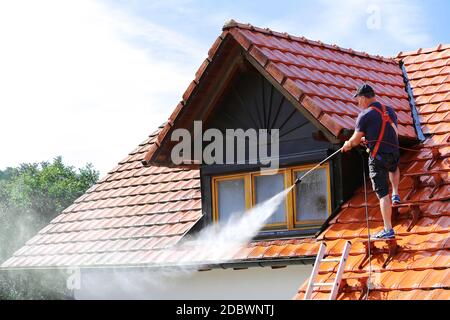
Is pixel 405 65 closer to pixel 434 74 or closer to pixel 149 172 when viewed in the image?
pixel 434 74

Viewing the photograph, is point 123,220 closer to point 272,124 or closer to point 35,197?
point 272,124

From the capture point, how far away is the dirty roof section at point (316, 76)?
12023mm

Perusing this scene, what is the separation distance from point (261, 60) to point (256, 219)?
2.02m

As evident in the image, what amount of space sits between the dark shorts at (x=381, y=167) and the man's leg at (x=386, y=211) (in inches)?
7.8

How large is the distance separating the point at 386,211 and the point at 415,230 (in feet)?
1.28

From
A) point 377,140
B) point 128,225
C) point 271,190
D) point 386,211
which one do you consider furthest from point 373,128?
point 128,225

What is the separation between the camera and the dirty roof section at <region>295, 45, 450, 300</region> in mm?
10016

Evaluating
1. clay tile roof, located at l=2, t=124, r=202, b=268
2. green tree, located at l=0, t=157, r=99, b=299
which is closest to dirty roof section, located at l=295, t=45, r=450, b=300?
clay tile roof, located at l=2, t=124, r=202, b=268

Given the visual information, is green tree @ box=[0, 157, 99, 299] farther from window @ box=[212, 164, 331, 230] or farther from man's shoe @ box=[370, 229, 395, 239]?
man's shoe @ box=[370, 229, 395, 239]

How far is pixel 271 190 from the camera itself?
42.1ft

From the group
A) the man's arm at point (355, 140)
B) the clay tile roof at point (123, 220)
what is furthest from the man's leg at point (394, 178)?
the clay tile roof at point (123, 220)

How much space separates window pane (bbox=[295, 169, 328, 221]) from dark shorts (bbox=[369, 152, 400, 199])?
1222 mm

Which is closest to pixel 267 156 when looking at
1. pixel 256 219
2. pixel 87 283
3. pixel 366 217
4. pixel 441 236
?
pixel 256 219

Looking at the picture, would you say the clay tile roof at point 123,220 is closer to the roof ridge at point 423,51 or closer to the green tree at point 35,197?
the roof ridge at point 423,51
